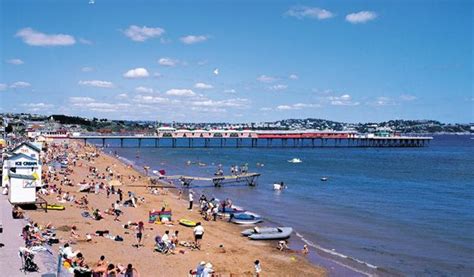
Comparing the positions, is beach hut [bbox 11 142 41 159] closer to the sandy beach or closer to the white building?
the white building

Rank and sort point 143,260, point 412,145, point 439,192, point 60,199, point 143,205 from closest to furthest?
point 143,260 < point 60,199 < point 143,205 < point 439,192 < point 412,145

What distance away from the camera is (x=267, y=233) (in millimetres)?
24906

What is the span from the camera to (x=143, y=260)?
60.5 feet

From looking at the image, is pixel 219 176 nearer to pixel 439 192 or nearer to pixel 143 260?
pixel 439 192

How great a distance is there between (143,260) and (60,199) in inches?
508

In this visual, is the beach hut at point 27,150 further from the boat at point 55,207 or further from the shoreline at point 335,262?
the shoreline at point 335,262

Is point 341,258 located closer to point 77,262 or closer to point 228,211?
point 77,262

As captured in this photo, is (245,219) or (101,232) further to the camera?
(245,219)

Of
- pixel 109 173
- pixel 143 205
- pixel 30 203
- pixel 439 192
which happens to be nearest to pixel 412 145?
pixel 439 192

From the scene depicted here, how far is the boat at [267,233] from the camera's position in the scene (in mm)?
24547

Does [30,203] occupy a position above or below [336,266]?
above

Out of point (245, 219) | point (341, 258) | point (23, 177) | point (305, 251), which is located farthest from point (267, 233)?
point (23, 177)

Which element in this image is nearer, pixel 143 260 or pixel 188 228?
pixel 143 260

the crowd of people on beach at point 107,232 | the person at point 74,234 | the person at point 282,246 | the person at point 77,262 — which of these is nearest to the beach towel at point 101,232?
the crowd of people on beach at point 107,232
